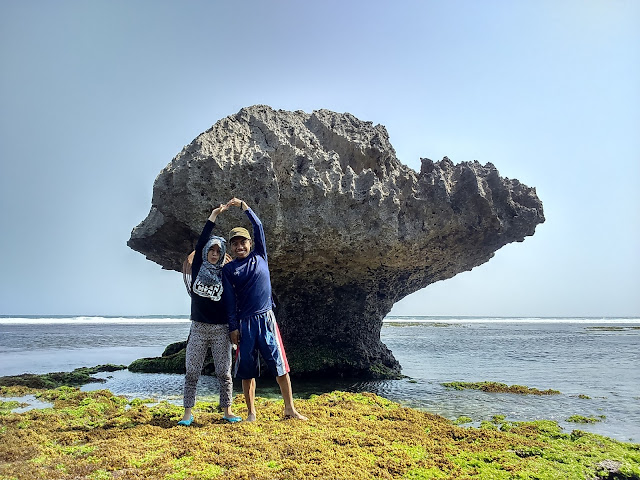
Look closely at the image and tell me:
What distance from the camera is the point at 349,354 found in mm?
12688

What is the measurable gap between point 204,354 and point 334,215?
227 inches

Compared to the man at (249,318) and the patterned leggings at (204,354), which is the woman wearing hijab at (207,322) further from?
the man at (249,318)

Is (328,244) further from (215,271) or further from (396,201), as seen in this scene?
(215,271)

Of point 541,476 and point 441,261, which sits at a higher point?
point 441,261

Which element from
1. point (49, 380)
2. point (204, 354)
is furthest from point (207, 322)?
point (49, 380)

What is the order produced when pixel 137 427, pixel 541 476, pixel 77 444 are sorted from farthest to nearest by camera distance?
pixel 137 427 < pixel 77 444 < pixel 541 476

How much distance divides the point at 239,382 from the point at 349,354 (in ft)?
11.3

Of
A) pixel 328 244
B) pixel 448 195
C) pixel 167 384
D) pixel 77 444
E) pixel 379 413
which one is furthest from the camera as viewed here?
pixel 448 195

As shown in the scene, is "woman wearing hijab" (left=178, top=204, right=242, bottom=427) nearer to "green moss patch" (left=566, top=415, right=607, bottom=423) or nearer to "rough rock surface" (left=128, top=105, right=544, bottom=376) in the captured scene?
"rough rock surface" (left=128, top=105, right=544, bottom=376)

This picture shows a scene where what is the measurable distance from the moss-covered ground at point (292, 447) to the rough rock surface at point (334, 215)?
16.2 feet

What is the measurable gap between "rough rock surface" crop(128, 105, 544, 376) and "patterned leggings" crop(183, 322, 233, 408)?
4534mm

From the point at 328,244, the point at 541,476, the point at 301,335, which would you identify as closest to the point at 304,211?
the point at 328,244

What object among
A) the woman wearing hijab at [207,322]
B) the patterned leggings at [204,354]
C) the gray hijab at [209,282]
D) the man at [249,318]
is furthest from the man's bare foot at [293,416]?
the gray hijab at [209,282]

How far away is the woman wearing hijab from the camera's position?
19.5 feet
